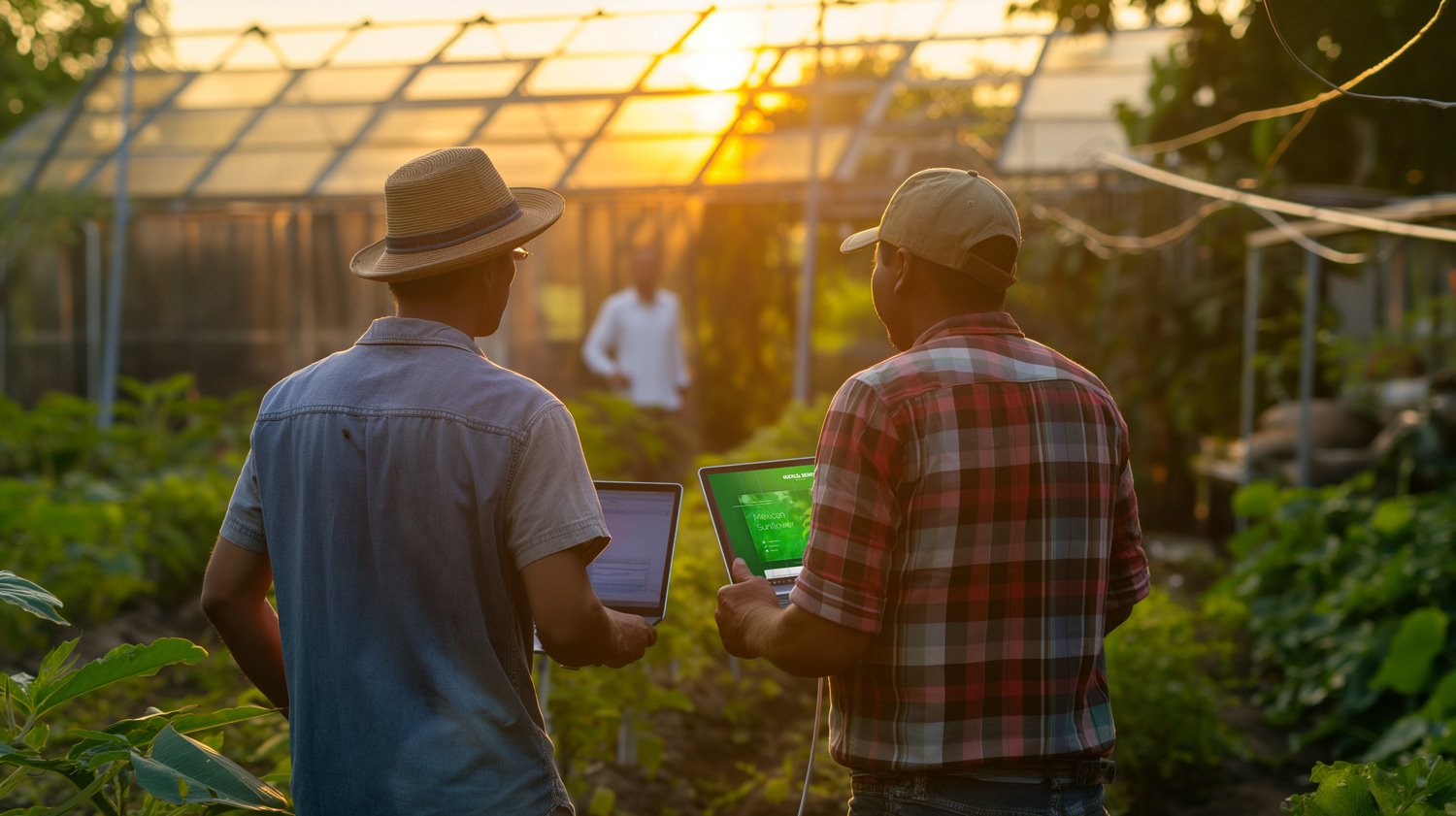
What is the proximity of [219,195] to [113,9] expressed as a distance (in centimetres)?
2198

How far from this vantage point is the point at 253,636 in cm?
180

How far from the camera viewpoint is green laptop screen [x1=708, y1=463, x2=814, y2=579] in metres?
1.92

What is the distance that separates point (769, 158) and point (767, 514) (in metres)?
8.19

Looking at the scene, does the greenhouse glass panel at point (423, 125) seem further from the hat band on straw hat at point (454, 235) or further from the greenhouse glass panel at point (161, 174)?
the hat band on straw hat at point (454, 235)

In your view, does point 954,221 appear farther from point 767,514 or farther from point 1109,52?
point 1109,52

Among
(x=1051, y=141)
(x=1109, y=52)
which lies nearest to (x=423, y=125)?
(x=1051, y=141)

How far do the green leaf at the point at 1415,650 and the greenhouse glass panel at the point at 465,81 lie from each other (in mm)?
8738

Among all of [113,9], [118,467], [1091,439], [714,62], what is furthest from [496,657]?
[113,9]

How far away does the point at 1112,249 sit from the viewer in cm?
898

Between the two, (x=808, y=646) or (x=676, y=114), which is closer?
(x=808, y=646)

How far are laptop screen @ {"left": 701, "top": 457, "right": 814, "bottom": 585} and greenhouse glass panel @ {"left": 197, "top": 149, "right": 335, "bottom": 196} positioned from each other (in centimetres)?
942

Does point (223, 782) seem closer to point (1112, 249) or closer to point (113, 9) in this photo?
point (1112, 249)

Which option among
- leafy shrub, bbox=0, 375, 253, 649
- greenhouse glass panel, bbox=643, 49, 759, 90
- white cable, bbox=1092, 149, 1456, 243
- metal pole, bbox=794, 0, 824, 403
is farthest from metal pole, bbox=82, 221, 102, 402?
white cable, bbox=1092, 149, 1456, 243

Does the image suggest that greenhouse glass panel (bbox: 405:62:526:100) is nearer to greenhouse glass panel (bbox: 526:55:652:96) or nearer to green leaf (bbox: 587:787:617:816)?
greenhouse glass panel (bbox: 526:55:652:96)
